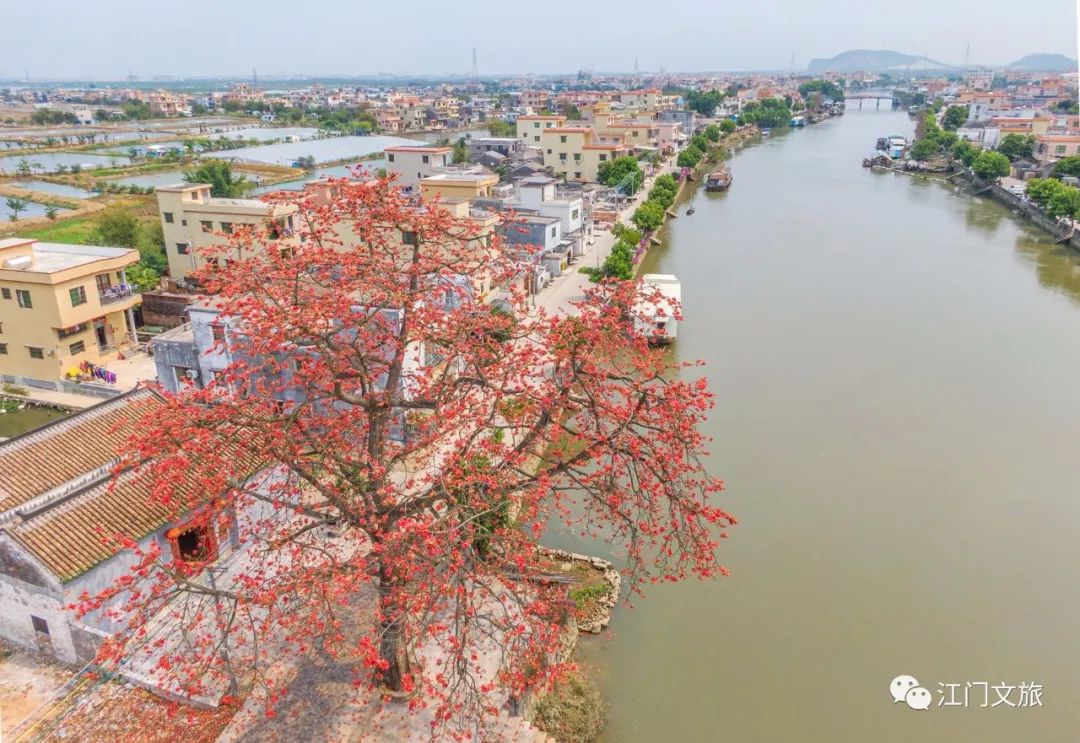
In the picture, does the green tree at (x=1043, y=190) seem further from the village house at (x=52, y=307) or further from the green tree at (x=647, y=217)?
the village house at (x=52, y=307)

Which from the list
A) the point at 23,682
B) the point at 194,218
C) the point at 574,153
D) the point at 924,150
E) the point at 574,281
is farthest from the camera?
the point at 924,150

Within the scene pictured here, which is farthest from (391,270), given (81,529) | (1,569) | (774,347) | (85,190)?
(85,190)

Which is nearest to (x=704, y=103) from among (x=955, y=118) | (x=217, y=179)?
(x=955, y=118)

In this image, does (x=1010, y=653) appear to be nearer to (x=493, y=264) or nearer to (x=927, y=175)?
(x=493, y=264)

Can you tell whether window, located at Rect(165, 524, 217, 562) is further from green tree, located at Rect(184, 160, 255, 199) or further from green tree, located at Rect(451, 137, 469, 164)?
green tree, located at Rect(451, 137, 469, 164)

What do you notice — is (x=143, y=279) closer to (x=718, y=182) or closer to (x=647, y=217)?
(x=647, y=217)
